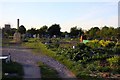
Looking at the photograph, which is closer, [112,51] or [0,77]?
[0,77]

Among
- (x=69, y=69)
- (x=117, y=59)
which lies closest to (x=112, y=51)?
(x=117, y=59)

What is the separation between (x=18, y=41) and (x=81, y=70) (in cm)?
2734

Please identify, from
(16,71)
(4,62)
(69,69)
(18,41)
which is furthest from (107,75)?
(18,41)

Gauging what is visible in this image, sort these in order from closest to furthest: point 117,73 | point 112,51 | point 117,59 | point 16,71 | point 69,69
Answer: point 16,71, point 117,73, point 69,69, point 117,59, point 112,51

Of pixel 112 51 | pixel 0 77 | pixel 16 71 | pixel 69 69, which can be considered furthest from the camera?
pixel 112 51

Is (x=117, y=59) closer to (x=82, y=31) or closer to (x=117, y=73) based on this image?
(x=117, y=73)

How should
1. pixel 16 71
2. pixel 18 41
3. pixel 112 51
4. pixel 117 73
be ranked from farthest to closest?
pixel 18 41 → pixel 112 51 → pixel 117 73 → pixel 16 71

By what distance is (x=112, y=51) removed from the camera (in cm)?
2289

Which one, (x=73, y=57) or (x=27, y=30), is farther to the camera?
(x=27, y=30)

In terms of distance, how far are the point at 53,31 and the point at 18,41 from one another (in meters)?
28.6

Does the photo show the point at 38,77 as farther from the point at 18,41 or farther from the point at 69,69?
the point at 18,41

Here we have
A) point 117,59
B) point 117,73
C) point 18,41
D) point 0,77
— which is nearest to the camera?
point 0,77

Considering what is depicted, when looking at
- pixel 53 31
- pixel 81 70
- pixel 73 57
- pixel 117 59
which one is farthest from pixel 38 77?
pixel 53 31

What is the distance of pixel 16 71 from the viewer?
40.9 ft
